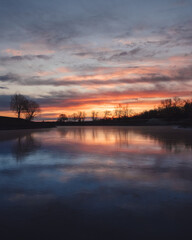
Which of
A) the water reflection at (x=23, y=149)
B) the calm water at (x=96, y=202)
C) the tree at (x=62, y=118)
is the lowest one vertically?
the calm water at (x=96, y=202)

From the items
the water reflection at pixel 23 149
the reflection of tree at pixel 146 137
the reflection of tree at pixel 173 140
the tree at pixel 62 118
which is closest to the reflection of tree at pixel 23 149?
the water reflection at pixel 23 149

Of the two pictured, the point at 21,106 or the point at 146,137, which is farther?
the point at 21,106

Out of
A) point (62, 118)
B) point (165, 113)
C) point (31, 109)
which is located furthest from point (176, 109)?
point (62, 118)

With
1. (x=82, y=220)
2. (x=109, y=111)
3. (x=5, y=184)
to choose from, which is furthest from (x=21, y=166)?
(x=109, y=111)

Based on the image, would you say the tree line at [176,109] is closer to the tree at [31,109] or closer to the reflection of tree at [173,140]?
the tree at [31,109]

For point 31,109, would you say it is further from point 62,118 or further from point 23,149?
point 62,118

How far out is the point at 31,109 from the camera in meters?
73.0

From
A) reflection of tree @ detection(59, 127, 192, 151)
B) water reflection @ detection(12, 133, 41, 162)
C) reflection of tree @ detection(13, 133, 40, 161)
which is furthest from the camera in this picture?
reflection of tree @ detection(59, 127, 192, 151)

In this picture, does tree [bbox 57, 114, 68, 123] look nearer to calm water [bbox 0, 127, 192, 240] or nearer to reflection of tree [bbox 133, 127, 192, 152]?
reflection of tree [bbox 133, 127, 192, 152]

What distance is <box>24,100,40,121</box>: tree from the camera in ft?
226

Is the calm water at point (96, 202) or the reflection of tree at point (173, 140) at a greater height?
the reflection of tree at point (173, 140)

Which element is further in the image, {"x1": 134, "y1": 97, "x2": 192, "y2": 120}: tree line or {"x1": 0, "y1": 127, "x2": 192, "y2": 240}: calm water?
{"x1": 134, "y1": 97, "x2": 192, "y2": 120}: tree line

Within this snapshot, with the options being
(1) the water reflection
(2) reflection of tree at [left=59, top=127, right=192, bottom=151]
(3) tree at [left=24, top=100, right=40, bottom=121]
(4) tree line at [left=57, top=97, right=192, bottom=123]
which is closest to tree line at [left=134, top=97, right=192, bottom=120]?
(4) tree line at [left=57, top=97, right=192, bottom=123]

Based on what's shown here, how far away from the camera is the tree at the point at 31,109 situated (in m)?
69.0
